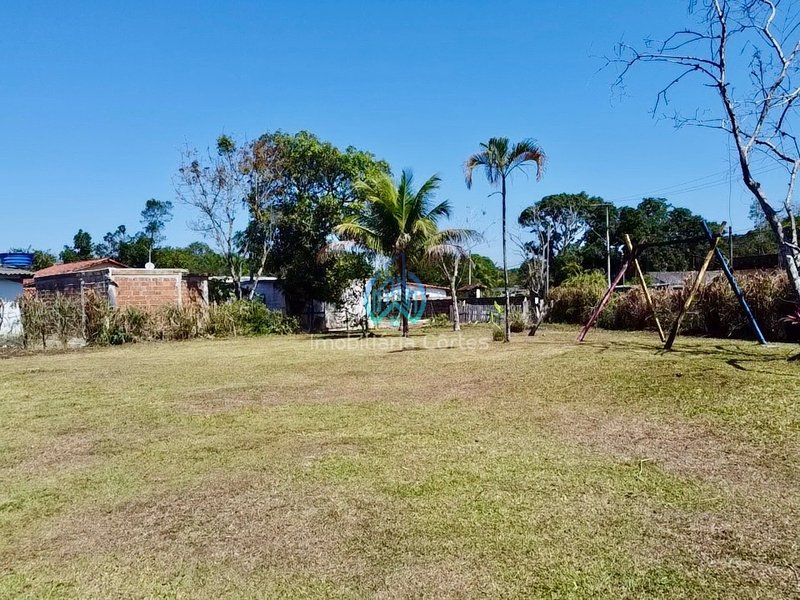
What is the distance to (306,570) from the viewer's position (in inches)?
102

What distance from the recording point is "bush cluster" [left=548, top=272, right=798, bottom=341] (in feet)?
38.8

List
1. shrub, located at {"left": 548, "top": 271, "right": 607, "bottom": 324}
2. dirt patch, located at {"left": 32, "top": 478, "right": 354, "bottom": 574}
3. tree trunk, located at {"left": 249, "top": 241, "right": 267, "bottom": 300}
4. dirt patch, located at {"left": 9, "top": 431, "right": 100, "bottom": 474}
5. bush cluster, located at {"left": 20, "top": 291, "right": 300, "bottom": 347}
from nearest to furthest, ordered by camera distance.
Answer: dirt patch, located at {"left": 32, "top": 478, "right": 354, "bottom": 574} < dirt patch, located at {"left": 9, "top": 431, "right": 100, "bottom": 474} < bush cluster, located at {"left": 20, "top": 291, "right": 300, "bottom": 347} < shrub, located at {"left": 548, "top": 271, "right": 607, "bottom": 324} < tree trunk, located at {"left": 249, "top": 241, "right": 267, "bottom": 300}

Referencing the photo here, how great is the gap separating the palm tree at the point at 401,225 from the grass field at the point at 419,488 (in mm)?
9245

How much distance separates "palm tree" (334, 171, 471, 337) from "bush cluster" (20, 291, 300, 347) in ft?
16.1

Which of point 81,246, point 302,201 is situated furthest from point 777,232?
point 81,246

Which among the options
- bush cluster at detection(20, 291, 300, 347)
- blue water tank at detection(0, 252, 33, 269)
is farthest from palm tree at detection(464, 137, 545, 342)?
blue water tank at detection(0, 252, 33, 269)

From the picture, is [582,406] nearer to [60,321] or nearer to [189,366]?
[189,366]

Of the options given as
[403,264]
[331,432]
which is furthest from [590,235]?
[331,432]

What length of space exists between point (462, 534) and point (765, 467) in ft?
7.98

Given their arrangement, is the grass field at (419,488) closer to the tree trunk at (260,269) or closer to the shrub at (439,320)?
the tree trunk at (260,269)

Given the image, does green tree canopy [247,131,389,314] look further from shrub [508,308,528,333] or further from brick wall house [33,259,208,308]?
shrub [508,308,528,333]

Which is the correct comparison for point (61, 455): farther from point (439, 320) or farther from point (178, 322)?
point (439, 320)

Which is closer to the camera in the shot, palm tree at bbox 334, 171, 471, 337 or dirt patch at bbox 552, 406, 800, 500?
dirt patch at bbox 552, 406, 800, 500

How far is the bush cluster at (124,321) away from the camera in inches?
575
